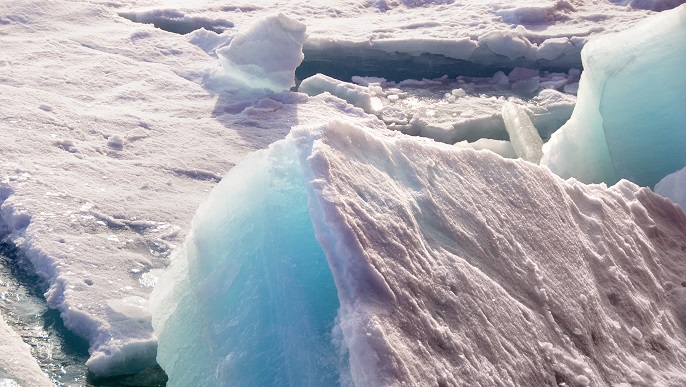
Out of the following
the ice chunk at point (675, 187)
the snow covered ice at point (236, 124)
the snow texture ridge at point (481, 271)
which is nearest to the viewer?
the snow texture ridge at point (481, 271)

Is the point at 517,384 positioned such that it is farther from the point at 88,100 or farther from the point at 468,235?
the point at 88,100

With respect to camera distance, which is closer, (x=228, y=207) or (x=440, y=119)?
(x=228, y=207)

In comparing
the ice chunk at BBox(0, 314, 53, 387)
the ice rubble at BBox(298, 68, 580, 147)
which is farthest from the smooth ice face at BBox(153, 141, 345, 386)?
the ice rubble at BBox(298, 68, 580, 147)

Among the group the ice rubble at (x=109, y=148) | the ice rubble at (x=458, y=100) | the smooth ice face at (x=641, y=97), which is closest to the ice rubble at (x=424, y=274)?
the ice rubble at (x=109, y=148)

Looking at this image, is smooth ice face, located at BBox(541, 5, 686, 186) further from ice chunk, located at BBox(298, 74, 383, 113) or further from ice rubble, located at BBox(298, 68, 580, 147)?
ice chunk, located at BBox(298, 74, 383, 113)

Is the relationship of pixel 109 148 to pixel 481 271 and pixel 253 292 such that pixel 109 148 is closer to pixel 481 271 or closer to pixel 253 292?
pixel 253 292

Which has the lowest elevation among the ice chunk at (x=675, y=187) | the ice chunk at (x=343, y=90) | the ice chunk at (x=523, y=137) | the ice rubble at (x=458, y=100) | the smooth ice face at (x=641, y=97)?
the ice rubble at (x=458, y=100)

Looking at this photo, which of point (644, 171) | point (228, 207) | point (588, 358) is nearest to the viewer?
point (588, 358)

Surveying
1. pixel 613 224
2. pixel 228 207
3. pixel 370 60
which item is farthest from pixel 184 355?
pixel 370 60

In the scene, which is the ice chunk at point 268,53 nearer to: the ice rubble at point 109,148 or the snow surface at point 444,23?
the ice rubble at point 109,148
